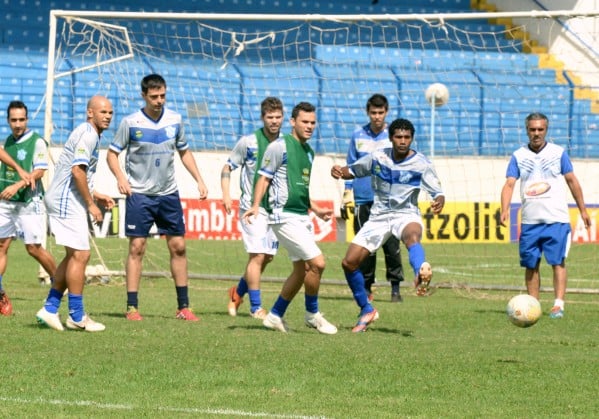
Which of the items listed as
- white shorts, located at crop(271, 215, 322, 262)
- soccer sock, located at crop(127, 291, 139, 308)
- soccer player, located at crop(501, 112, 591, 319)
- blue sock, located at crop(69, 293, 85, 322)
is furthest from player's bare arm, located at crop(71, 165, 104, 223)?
soccer player, located at crop(501, 112, 591, 319)

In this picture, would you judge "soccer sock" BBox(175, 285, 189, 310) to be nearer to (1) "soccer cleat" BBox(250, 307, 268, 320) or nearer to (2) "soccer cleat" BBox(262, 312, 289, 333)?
(1) "soccer cleat" BBox(250, 307, 268, 320)

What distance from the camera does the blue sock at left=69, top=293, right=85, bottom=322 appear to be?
34.0ft

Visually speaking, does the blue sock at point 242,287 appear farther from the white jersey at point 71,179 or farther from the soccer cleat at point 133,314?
the white jersey at point 71,179

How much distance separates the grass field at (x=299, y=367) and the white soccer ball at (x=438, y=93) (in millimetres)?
13687

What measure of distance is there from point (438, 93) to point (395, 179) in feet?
52.6

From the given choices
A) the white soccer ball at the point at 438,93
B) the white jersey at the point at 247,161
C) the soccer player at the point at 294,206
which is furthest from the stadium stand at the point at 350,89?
the soccer player at the point at 294,206

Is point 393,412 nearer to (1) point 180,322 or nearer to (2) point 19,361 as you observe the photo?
(2) point 19,361

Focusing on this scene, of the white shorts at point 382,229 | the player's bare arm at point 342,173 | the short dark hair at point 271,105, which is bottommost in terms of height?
the white shorts at point 382,229

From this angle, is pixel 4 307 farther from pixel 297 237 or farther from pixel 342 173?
pixel 342 173

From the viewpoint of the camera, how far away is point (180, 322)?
37.0 ft

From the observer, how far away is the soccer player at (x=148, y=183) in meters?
11.5

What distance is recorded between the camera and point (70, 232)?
34.1ft

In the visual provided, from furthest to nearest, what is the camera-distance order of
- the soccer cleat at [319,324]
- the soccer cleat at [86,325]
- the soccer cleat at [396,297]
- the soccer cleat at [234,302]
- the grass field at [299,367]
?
the soccer cleat at [396,297], the soccer cleat at [234,302], the soccer cleat at [319,324], the soccer cleat at [86,325], the grass field at [299,367]

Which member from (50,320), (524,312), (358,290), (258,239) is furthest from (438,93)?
(524,312)
